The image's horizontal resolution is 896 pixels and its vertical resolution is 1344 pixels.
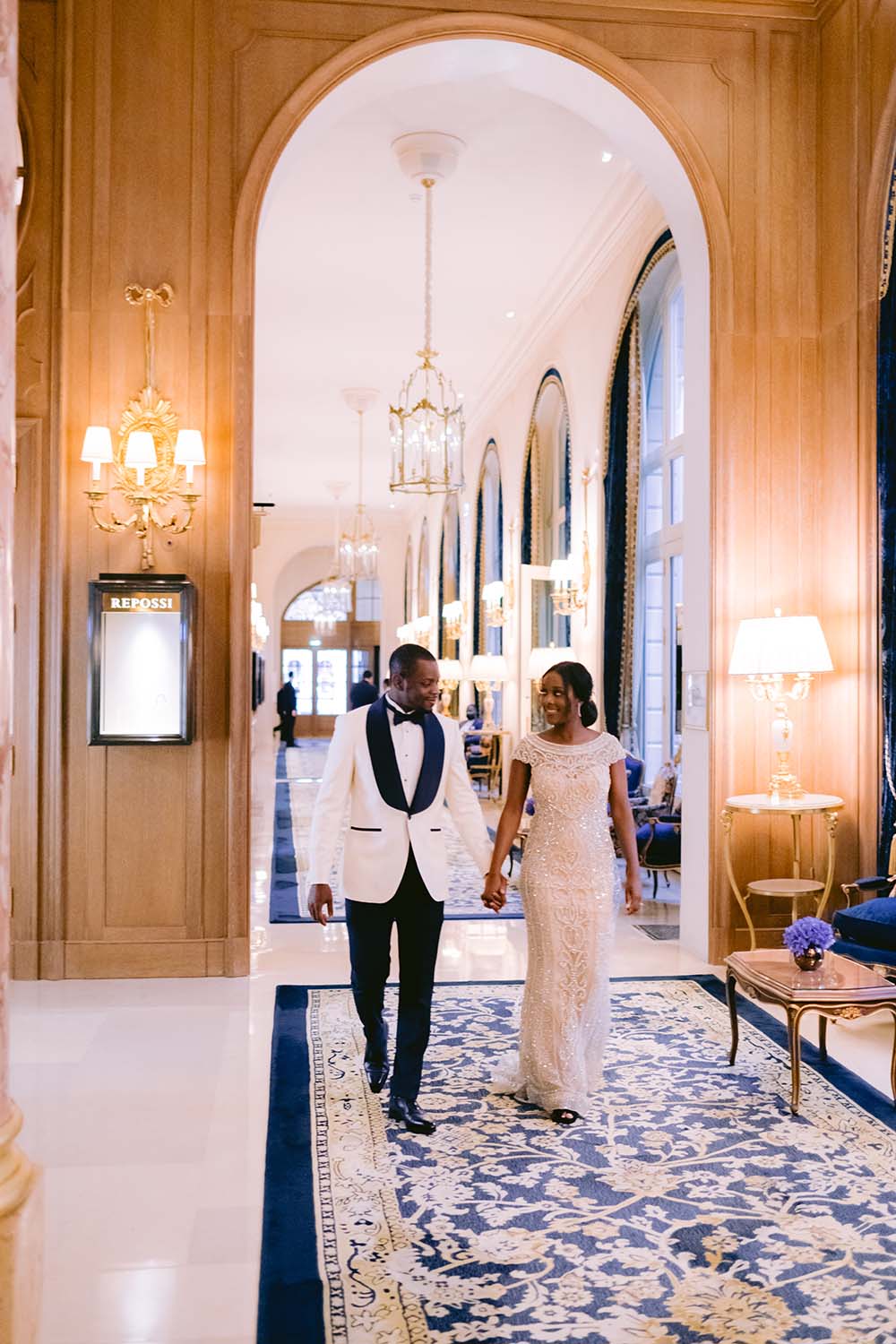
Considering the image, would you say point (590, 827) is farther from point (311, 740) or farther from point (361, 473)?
point (311, 740)

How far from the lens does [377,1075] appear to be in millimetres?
4668

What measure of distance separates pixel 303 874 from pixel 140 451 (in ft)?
15.5

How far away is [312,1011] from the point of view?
5754 millimetres

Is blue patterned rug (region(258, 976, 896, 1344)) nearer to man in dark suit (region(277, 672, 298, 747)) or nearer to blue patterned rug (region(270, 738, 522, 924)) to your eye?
blue patterned rug (region(270, 738, 522, 924))

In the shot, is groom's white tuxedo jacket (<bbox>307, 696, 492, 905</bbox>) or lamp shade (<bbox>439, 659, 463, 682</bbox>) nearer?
groom's white tuxedo jacket (<bbox>307, 696, 492, 905</bbox>)

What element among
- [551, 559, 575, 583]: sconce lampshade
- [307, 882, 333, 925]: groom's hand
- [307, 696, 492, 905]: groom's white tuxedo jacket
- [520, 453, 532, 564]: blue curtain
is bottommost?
[307, 882, 333, 925]: groom's hand

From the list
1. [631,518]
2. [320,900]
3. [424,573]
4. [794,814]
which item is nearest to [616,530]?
[631,518]

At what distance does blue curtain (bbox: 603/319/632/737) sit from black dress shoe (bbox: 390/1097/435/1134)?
650 centimetres

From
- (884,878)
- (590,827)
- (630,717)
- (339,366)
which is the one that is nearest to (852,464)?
(884,878)

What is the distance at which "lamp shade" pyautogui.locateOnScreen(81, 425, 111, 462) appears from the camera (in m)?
6.15

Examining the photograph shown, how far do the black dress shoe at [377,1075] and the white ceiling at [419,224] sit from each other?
491 centimetres

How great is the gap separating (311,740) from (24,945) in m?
22.9

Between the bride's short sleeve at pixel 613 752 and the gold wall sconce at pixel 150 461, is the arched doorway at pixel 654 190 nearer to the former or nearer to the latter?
the gold wall sconce at pixel 150 461

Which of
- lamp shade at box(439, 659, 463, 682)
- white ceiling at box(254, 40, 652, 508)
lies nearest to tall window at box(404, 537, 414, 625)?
lamp shade at box(439, 659, 463, 682)
